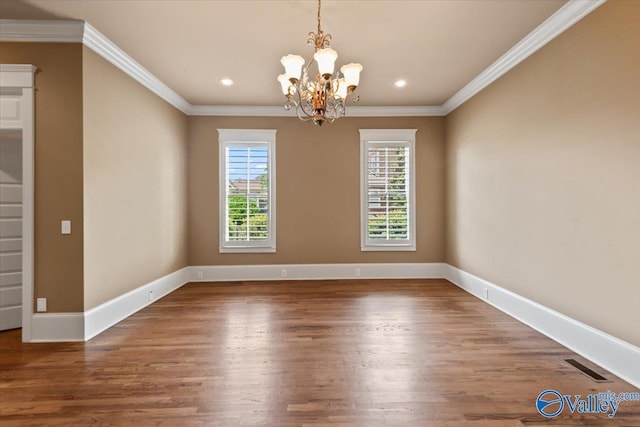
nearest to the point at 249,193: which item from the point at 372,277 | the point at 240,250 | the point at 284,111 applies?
the point at 240,250

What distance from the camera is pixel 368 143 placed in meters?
5.95

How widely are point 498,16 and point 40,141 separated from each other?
15.7 feet

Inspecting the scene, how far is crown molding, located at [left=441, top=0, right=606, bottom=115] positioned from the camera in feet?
9.27

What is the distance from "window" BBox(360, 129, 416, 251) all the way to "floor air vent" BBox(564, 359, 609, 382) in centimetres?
329

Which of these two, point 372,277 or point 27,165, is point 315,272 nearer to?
point 372,277

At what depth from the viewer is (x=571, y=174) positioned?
304 cm

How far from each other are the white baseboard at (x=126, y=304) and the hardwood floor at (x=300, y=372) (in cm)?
15

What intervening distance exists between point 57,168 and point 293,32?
2.84 metres

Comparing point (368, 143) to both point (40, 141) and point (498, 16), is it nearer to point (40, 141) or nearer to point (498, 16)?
point (498, 16)

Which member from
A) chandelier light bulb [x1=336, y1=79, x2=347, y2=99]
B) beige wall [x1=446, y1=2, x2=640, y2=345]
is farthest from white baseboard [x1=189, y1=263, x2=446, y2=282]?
chandelier light bulb [x1=336, y1=79, x2=347, y2=99]

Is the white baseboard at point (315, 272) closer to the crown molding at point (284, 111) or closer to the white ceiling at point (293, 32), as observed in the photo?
the crown molding at point (284, 111)

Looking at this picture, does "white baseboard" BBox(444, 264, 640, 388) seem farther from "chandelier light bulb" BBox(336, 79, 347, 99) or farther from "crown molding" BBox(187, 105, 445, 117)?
"crown molding" BBox(187, 105, 445, 117)

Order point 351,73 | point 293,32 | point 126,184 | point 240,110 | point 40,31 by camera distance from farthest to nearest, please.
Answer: point 240,110, point 126,184, point 293,32, point 40,31, point 351,73

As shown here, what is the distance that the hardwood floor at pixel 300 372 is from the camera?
6.82 ft
